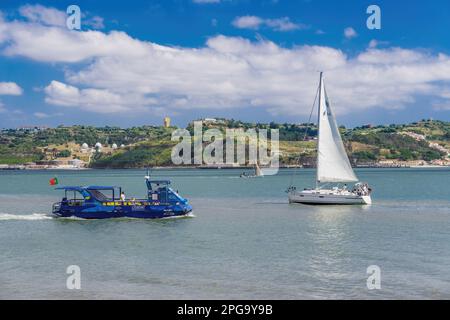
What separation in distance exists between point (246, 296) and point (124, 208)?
36730mm

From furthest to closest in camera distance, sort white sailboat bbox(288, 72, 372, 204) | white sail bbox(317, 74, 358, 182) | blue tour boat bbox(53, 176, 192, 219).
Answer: white sail bbox(317, 74, 358, 182), white sailboat bbox(288, 72, 372, 204), blue tour boat bbox(53, 176, 192, 219)

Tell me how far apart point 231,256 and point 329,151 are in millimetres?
43913

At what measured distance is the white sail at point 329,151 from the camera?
8200 centimetres

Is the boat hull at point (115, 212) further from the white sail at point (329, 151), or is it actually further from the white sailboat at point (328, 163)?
the white sail at point (329, 151)

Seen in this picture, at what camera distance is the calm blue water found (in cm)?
3184

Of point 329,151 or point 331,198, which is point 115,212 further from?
point 329,151

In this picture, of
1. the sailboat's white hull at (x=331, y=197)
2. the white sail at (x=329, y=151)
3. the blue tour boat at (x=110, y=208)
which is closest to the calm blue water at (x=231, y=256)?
the blue tour boat at (x=110, y=208)

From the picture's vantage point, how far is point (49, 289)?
3228 cm

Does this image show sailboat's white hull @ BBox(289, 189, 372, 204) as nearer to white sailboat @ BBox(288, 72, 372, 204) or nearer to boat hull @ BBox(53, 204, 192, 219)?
white sailboat @ BBox(288, 72, 372, 204)

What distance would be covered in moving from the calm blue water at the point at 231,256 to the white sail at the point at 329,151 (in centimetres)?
1273

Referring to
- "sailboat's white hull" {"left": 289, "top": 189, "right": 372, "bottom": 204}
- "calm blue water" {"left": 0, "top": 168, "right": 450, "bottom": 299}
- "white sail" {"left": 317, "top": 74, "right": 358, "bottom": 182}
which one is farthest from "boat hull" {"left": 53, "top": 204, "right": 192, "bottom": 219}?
"white sail" {"left": 317, "top": 74, "right": 358, "bottom": 182}

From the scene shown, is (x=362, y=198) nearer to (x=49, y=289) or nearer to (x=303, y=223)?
(x=303, y=223)

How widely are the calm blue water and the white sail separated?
41.8 feet
